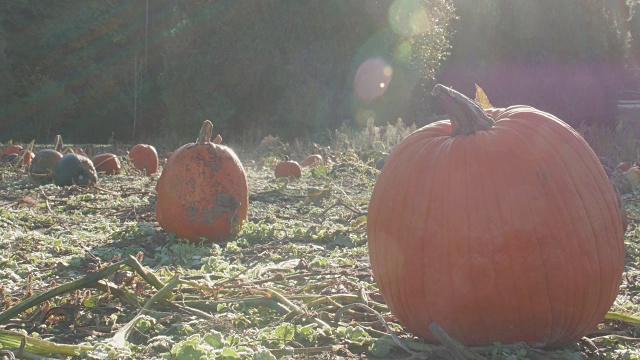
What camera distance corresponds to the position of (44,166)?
8.02 metres

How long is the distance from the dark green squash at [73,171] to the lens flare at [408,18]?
1336 centimetres

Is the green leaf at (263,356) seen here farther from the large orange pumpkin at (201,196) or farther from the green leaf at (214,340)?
the large orange pumpkin at (201,196)

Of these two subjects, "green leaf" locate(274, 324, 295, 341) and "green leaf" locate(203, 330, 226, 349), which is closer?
"green leaf" locate(203, 330, 226, 349)

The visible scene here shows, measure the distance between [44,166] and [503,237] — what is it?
6.81 meters

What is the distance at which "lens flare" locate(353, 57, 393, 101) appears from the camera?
1892 cm

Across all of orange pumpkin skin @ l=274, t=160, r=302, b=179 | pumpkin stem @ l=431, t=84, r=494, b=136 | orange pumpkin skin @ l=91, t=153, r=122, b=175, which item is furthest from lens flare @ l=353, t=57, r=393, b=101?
pumpkin stem @ l=431, t=84, r=494, b=136

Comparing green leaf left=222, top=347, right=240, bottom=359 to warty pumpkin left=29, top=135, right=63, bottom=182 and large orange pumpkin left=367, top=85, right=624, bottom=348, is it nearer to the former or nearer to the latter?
large orange pumpkin left=367, top=85, right=624, bottom=348

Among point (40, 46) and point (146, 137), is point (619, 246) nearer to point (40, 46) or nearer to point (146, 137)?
point (146, 137)

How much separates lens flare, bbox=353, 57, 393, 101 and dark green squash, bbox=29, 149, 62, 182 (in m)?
11.5

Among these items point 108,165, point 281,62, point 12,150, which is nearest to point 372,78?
point 281,62

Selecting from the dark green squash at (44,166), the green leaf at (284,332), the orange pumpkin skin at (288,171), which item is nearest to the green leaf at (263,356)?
the green leaf at (284,332)

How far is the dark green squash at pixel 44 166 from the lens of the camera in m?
7.96

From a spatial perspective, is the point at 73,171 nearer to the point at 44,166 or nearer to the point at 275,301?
the point at 44,166

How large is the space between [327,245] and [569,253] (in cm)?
246
